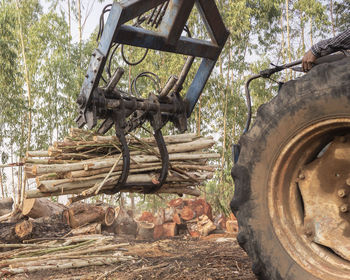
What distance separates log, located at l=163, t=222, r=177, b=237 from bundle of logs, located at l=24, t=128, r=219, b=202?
13.5 ft

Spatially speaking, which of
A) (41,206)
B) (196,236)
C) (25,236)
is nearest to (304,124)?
(25,236)

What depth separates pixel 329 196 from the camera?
188 centimetres

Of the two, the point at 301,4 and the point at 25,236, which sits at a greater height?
the point at 301,4

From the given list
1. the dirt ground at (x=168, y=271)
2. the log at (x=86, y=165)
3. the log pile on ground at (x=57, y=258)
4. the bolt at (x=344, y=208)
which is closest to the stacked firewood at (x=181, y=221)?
the log pile on ground at (x=57, y=258)

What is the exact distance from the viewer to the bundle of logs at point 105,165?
3402mm

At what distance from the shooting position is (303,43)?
18094mm

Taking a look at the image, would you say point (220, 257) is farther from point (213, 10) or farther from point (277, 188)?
point (213, 10)

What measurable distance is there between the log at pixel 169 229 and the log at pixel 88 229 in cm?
147

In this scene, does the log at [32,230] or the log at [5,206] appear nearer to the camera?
the log at [32,230]

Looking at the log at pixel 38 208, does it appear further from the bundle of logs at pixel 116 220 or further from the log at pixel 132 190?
the log at pixel 132 190

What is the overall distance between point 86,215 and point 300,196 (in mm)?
6093

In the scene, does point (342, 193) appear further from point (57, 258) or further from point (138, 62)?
point (57, 258)

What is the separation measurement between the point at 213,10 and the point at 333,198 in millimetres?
2128

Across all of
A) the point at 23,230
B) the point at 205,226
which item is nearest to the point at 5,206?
the point at 23,230
